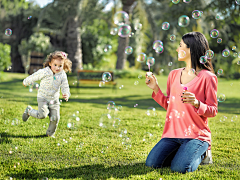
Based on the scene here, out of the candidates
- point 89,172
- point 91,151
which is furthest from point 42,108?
point 89,172

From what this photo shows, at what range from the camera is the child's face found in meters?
3.72

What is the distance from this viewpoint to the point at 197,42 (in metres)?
2.91

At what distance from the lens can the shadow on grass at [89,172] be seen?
2.58 meters

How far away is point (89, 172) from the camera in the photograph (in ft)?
8.89

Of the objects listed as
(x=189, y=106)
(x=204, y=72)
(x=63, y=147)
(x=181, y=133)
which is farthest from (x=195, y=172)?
(x=63, y=147)

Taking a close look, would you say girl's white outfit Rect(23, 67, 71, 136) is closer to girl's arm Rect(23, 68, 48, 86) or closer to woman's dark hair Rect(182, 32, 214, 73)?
girl's arm Rect(23, 68, 48, 86)

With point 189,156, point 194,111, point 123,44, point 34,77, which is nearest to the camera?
point 189,156

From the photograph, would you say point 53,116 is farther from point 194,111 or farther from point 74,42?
point 74,42

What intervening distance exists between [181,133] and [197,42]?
3.24ft

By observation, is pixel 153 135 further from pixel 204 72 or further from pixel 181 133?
pixel 204 72

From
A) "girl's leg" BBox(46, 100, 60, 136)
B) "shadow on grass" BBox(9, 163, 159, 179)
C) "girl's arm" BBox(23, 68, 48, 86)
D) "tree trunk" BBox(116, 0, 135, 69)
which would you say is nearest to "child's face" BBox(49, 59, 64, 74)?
"girl's arm" BBox(23, 68, 48, 86)

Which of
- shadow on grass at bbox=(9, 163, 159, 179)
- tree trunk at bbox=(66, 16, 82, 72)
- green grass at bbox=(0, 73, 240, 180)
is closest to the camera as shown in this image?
shadow on grass at bbox=(9, 163, 159, 179)

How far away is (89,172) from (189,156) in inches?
39.6

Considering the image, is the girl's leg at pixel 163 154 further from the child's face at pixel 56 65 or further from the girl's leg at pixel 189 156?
the child's face at pixel 56 65
